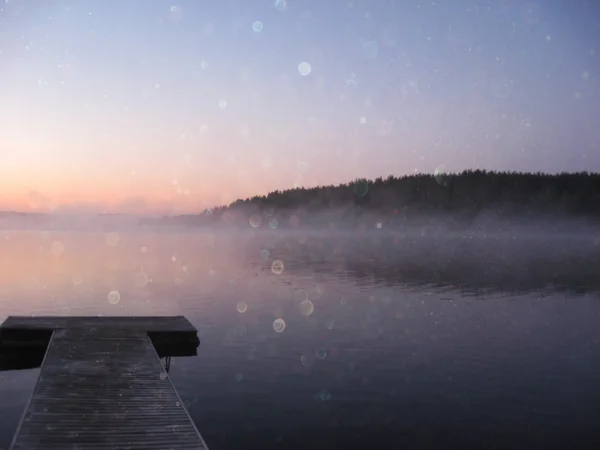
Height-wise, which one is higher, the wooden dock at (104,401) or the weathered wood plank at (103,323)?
the wooden dock at (104,401)

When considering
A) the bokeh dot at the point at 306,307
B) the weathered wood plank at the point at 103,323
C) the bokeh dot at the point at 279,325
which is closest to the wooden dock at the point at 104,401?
the weathered wood plank at the point at 103,323

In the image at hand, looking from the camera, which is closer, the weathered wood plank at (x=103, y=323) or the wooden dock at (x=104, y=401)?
the wooden dock at (x=104, y=401)

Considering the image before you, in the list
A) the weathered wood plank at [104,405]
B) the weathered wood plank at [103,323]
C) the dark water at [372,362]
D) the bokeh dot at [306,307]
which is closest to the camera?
the weathered wood plank at [104,405]

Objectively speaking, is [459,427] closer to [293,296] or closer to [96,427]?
[96,427]

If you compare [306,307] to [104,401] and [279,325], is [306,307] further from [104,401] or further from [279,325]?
[104,401]

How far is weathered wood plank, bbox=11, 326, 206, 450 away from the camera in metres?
9.97

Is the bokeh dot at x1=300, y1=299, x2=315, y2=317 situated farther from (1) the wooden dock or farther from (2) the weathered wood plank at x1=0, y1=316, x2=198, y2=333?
(1) the wooden dock

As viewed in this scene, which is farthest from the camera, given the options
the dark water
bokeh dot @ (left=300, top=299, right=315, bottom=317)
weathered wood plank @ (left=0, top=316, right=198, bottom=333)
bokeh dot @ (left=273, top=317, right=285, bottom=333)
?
bokeh dot @ (left=300, top=299, right=315, bottom=317)

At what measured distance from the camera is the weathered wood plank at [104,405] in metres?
9.97

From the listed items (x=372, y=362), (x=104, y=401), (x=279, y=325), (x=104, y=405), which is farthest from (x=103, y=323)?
(x=104, y=405)

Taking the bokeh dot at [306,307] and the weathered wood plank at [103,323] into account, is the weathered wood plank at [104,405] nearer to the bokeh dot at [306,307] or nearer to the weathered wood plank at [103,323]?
the weathered wood plank at [103,323]

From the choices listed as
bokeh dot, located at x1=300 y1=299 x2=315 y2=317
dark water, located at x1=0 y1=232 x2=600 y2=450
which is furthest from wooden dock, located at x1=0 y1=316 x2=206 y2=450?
bokeh dot, located at x1=300 y1=299 x2=315 y2=317

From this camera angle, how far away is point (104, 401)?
1224cm

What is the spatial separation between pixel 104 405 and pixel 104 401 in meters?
0.30
